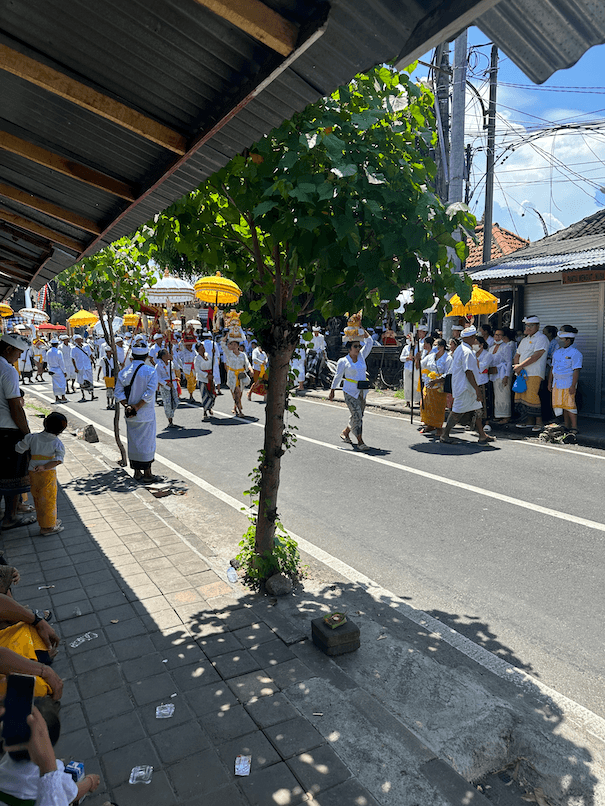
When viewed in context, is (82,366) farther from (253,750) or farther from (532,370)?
(253,750)

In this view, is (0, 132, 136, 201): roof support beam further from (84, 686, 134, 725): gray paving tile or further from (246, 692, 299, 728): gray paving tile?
(246, 692, 299, 728): gray paving tile

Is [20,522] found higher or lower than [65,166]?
lower

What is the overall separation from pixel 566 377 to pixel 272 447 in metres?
8.23

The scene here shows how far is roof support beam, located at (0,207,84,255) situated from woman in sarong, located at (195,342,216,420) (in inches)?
302

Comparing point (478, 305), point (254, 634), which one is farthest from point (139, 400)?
point (478, 305)

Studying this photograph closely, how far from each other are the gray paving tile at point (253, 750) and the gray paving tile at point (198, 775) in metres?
0.05

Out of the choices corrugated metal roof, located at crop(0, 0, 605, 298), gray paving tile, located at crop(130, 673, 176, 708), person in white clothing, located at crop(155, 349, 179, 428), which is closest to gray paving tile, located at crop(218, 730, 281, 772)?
gray paving tile, located at crop(130, 673, 176, 708)

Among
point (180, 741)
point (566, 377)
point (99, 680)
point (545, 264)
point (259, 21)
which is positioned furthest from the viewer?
point (545, 264)

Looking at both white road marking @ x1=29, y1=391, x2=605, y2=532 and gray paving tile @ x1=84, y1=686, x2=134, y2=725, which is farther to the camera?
white road marking @ x1=29, y1=391, x2=605, y2=532

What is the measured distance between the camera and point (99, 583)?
4676 mm

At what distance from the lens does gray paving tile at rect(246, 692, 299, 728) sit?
3023mm

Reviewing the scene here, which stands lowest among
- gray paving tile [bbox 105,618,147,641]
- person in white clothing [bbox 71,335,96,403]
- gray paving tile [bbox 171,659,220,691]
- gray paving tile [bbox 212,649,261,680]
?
gray paving tile [bbox 171,659,220,691]

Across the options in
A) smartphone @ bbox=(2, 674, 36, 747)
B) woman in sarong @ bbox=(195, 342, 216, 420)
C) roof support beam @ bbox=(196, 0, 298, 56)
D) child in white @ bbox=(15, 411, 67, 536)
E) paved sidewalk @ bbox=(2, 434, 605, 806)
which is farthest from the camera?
woman in sarong @ bbox=(195, 342, 216, 420)

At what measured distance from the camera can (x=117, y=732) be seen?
2963mm
